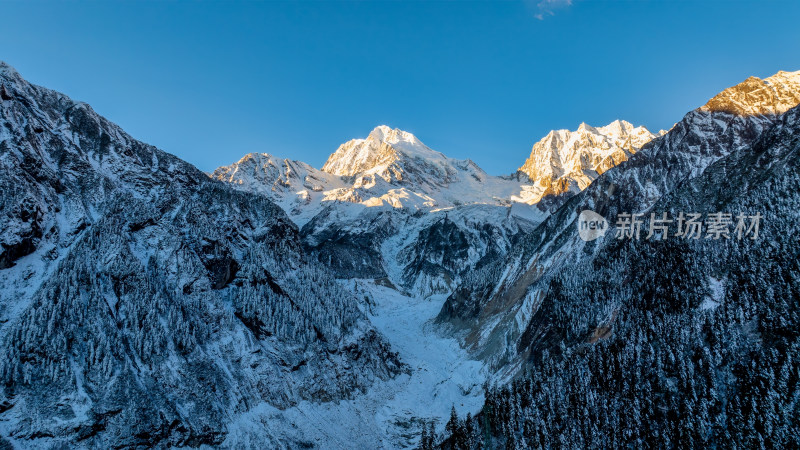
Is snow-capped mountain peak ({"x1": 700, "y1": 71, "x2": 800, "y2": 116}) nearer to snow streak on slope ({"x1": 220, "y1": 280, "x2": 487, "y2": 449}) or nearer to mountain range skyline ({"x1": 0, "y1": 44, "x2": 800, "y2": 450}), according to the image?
mountain range skyline ({"x1": 0, "y1": 44, "x2": 800, "y2": 450})

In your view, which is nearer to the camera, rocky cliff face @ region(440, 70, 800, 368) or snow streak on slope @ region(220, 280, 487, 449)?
snow streak on slope @ region(220, 280, 487, 449)

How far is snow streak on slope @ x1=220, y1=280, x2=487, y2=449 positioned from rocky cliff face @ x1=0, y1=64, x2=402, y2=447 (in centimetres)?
269

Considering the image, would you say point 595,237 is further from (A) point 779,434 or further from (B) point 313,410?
(B) point 313,410

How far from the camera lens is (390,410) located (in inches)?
3807

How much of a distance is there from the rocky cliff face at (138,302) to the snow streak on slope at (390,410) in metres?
2.69

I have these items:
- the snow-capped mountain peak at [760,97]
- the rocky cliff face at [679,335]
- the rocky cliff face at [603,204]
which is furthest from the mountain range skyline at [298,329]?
the snow-capped mountain peak at [760,97]

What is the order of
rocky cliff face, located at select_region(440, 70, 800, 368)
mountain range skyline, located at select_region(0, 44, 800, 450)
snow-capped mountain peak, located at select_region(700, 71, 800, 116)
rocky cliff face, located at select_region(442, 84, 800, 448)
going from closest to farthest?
rocky cliff face, located at select_region(442, 84, 800, 448) → mountain range skyline, located at select_region(0, 44, 800, 450) → rocky cliff face, located at select_region(440, 70, 800, 368) → snow-capped mountain peak, located at select_region(700, 71, 800, 116)

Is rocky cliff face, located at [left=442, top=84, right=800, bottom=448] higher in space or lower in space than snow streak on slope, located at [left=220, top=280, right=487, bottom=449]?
higher

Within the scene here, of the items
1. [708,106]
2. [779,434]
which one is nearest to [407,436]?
[779,434]

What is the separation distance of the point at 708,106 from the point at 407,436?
461 ft

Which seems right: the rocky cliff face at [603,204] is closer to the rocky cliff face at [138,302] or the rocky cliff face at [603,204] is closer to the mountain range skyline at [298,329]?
the mountain range skyline at [298,329]

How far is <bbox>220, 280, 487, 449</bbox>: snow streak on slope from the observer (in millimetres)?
79438

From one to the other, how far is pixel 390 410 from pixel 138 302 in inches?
1968

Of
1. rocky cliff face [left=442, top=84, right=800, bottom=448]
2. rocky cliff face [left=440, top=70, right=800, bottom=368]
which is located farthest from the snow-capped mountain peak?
rocky cliff face [left=442, top=84, right=800, bottom=448]
